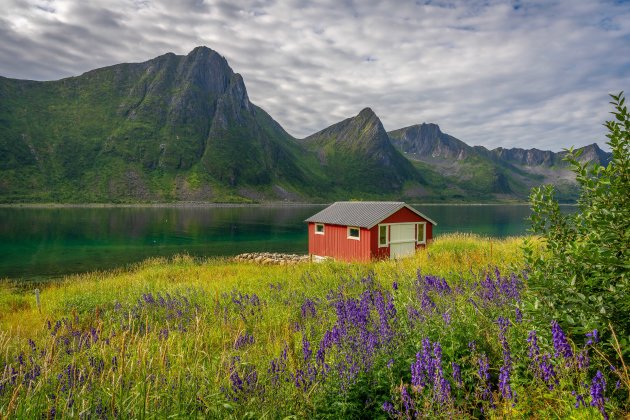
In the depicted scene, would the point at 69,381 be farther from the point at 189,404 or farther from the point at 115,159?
the point at 115,159

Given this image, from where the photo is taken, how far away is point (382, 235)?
26391 mm

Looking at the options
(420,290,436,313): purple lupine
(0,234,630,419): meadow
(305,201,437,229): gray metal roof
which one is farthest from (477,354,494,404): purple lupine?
(305,201,437,229): gray metal roof

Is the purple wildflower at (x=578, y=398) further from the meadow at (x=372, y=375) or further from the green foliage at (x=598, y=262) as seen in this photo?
the green foliage at (x=598, y=262)

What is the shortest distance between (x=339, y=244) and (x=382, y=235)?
13.5 feet

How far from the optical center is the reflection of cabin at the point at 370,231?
26.0 meters

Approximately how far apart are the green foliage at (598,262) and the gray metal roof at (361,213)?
20987 mm

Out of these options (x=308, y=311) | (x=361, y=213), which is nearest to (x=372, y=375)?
(x=308, y=311)

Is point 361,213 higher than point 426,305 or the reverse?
higher

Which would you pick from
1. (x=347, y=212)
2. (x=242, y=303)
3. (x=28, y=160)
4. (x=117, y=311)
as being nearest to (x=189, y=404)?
(x=242, y=303)

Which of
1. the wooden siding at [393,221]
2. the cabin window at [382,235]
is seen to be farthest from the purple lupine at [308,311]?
the cabin window at [382,235]

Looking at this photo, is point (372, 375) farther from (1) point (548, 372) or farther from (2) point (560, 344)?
(2) point (560, 344)

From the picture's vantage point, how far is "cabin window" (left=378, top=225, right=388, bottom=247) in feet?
85.7

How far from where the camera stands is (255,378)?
168 inches

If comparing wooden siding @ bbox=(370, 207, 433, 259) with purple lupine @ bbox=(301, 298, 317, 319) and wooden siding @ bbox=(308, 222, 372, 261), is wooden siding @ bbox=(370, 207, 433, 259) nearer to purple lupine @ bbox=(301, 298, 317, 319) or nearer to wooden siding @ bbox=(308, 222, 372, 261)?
wooden siding @ bbox=(308, 222, 372, 261)
